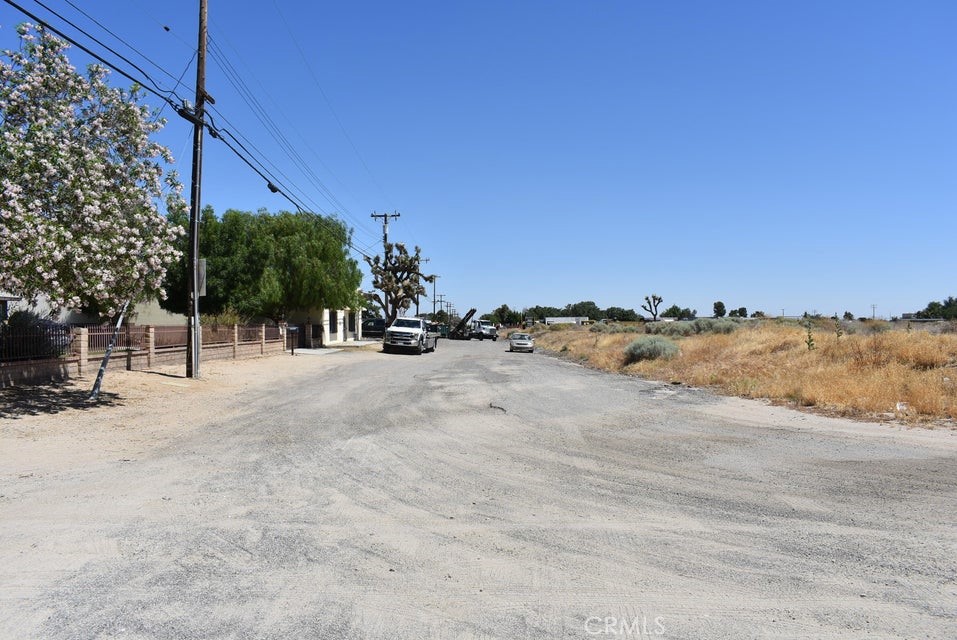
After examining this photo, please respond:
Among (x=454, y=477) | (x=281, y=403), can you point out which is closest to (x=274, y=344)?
(x=281, y=403)

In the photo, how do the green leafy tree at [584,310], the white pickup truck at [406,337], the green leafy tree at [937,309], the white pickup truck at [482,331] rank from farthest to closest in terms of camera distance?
1. the green leafy tree at [584,310]
2. the white pickup truck at [482,331]
3. the green leafy tree at [937,309]
4. the white pickup truck at [406,337]

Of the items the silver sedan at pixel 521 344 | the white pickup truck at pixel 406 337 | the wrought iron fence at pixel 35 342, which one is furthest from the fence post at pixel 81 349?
the silver sedan at pixel 521 344

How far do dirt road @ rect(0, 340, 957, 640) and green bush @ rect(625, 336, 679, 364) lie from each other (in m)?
14.7

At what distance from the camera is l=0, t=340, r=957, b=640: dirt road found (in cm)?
402

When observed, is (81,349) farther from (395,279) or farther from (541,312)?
(541,312)

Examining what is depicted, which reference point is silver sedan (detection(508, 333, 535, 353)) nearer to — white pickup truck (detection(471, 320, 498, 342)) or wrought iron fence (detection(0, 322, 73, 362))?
white pickup truck (detection(471, 320, 498, 342))

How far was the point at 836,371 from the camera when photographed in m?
16.2

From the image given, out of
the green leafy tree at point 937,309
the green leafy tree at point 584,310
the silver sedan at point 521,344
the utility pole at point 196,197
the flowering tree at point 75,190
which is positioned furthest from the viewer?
the green leafy tree at point 584,310

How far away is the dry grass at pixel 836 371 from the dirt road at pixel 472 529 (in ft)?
6.50

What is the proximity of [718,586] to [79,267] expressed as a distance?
1213 cm

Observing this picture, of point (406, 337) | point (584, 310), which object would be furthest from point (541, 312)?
point (406, 337)

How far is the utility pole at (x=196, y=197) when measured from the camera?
18141 mm

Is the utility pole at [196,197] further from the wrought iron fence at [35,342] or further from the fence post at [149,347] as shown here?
the wrought iron fence at [35,342]

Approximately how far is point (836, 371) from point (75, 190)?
18070 millimetres
